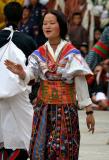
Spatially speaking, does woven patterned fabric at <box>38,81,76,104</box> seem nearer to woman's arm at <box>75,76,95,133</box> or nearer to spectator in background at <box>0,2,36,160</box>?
woman's arm at <box>75,76,95,133</box>

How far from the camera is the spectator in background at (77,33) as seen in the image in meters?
17.8

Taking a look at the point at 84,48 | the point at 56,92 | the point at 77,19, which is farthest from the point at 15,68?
the point at 77,19

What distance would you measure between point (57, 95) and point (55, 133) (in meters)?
0.32

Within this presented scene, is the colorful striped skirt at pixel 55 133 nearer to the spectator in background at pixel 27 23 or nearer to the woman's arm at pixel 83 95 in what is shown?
the woman's arm at pixel 83 95

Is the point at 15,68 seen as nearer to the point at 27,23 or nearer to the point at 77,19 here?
the point at 27,23

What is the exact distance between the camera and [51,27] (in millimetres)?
6973

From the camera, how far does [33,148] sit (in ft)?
22.7

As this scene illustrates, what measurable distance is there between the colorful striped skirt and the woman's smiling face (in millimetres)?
603

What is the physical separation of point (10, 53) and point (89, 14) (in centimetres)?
1058

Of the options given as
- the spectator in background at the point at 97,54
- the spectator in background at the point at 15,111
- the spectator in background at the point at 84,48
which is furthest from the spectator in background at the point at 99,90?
the spectator in background at the point at 15,111

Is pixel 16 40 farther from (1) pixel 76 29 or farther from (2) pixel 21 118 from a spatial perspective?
(1) pixel 76 29

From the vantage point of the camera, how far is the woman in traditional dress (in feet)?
22.5

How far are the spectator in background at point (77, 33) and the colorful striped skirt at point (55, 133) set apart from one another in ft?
35.3

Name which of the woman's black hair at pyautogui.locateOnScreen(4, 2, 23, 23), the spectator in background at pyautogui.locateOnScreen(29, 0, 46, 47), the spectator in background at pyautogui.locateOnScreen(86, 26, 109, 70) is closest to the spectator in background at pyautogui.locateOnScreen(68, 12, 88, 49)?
the spectator in background at pyautogui.locateOnScreen(29, 0, 46, 47)
